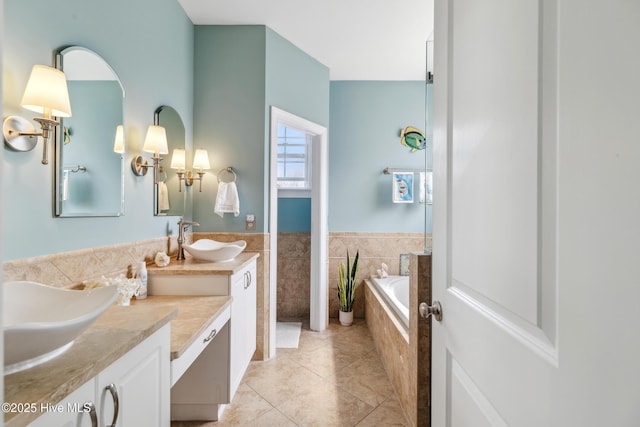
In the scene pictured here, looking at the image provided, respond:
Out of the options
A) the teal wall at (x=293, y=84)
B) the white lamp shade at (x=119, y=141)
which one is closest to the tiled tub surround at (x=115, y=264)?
the white lamp shade at (x=119, y=141)

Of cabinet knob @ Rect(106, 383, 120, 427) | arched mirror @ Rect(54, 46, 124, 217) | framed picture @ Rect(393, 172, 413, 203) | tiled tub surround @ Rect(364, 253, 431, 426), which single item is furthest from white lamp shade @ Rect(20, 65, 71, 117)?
framed picture @ Rect(393, 172, 413, 203)

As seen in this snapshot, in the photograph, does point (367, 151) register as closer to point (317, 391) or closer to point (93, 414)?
point (317, 391)

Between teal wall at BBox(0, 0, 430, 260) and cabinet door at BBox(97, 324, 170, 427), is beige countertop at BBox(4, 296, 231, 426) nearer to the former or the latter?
cabinet door at BBox(97, 324, 170, 427)

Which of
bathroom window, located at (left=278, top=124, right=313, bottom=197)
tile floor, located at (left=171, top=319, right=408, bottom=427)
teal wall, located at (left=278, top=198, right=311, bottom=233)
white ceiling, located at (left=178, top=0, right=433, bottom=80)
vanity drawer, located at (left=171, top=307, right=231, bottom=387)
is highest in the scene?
white ceiling, located at (left=178, top=0, right=433, bottom=80)

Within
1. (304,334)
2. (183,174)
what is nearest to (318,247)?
(304,334)

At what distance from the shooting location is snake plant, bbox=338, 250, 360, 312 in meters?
3.47

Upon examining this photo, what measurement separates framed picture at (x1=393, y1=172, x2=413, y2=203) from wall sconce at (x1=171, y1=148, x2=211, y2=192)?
6.69 feet

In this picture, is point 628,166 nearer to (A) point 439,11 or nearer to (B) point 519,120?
(B) point 519,120

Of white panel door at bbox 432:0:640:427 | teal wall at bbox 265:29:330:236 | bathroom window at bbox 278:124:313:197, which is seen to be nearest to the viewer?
white panel door at bbox 432:0:640:427

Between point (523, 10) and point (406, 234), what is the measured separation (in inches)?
128

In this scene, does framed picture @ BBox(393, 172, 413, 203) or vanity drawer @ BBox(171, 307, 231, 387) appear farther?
framed picture @ BBox(393, 172, 413, 203)

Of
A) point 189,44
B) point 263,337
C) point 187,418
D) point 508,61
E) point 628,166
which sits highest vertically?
point 189,44

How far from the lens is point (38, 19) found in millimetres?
1232

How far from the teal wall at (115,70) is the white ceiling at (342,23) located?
413 mm
